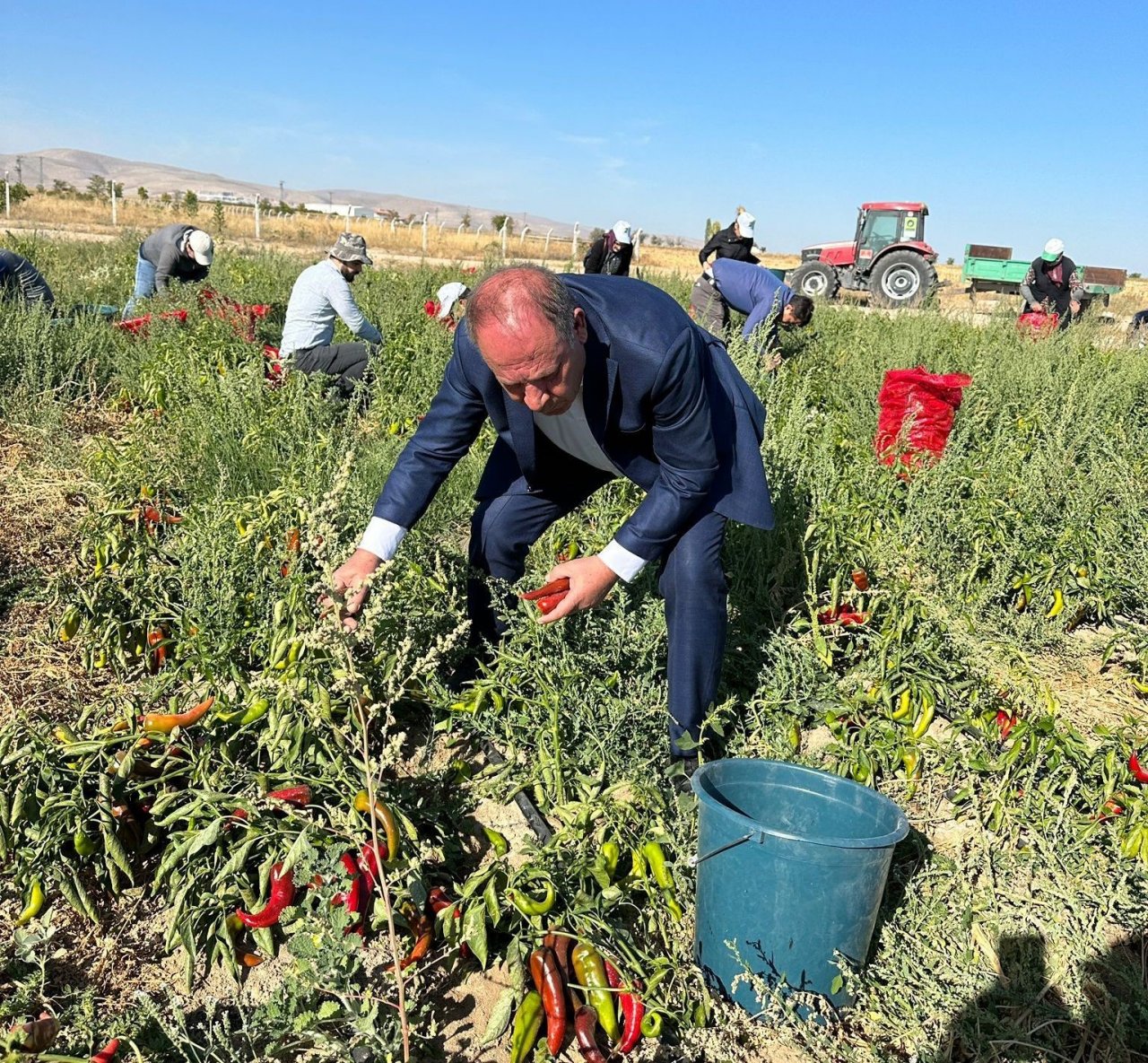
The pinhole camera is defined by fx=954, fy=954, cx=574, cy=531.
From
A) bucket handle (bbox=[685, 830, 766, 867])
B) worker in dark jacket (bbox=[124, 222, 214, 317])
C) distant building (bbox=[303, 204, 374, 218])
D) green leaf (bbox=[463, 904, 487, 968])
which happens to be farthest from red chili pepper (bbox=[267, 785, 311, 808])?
distant building (bbox=[303, 204, 374, 218])

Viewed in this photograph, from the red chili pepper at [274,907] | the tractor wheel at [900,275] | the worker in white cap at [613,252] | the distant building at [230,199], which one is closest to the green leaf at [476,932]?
the red chili pepper at [274,907]

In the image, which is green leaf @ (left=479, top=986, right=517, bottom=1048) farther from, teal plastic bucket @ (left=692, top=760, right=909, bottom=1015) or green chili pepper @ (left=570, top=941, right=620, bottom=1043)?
teal plastic bucket @ (left=692, top=760, right=909, bottom=1015)

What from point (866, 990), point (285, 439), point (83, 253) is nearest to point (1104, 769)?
point (866, 990)

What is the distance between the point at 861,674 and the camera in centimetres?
290

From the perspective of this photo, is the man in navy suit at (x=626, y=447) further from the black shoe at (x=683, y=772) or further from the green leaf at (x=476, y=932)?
the green leaf at (x=476, y=932)

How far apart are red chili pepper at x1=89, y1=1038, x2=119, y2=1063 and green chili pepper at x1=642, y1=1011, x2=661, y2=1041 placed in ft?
3.21

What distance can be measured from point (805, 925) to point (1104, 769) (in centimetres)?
103

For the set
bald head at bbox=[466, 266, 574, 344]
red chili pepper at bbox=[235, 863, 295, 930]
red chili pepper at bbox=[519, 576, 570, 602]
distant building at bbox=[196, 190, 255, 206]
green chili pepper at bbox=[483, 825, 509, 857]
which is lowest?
red chili pepper at bbox=[235, 863, 295, 930]

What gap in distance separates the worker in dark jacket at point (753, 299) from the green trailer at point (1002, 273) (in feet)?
48.9

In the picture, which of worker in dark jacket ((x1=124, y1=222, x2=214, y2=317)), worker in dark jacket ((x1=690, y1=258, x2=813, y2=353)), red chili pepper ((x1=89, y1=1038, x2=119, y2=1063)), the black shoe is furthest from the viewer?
worker in dark jacket ((x1=124, y1=222, x2=214, y2=317))

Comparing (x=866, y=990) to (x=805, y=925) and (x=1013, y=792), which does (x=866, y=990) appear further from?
(x=1013, y=792)

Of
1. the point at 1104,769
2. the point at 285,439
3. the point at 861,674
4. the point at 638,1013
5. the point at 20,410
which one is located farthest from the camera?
A: the point at 20,410

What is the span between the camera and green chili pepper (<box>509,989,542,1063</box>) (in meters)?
1.84

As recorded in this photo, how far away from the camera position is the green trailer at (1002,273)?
19781 mm
